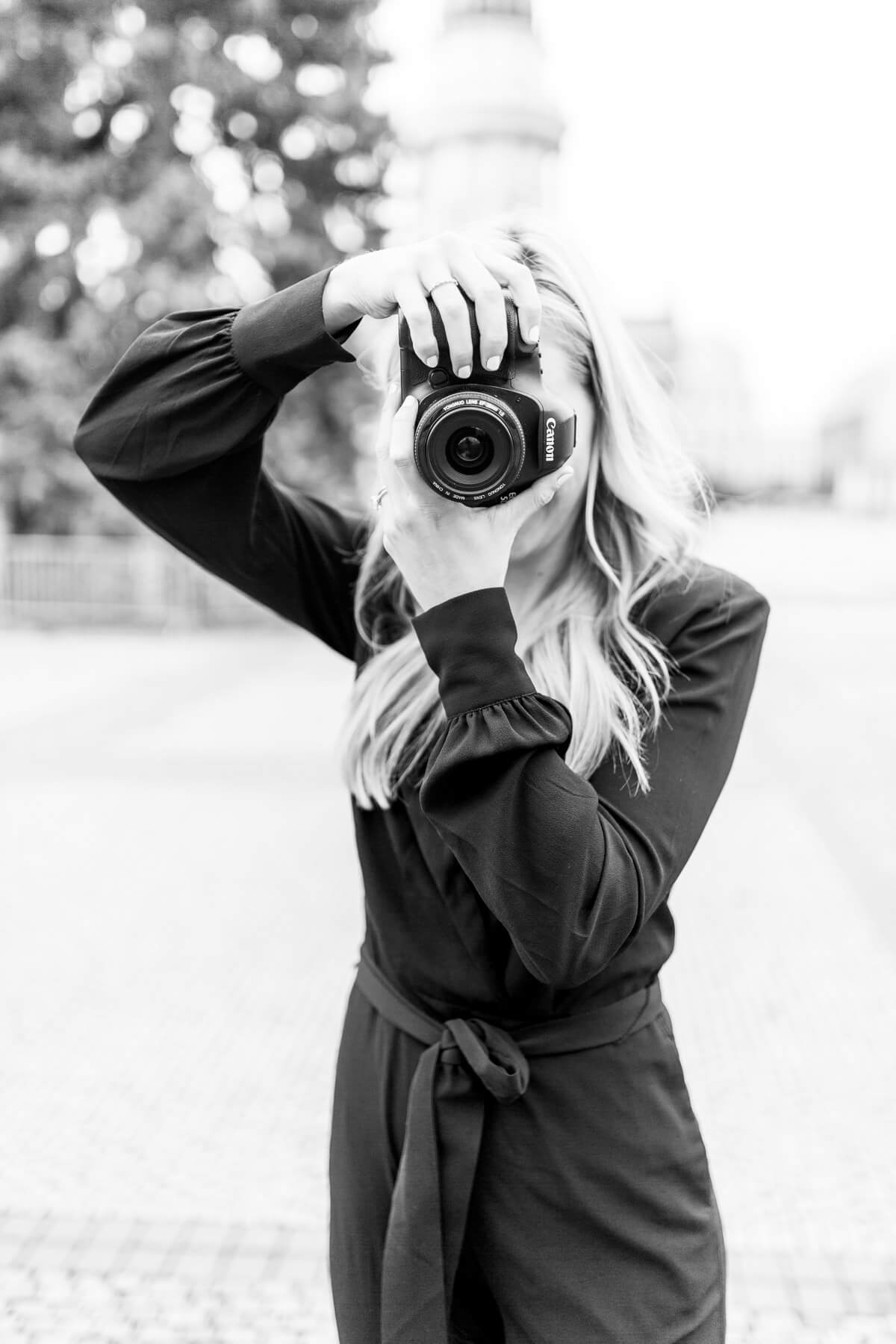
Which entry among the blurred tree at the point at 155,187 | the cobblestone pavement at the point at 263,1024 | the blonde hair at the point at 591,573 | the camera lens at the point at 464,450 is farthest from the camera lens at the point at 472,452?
the blurred tree at the point at 155,187

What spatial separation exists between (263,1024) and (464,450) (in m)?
3.39

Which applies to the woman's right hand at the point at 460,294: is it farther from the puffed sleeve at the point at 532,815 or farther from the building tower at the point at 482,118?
the building tower at the point at 482,118

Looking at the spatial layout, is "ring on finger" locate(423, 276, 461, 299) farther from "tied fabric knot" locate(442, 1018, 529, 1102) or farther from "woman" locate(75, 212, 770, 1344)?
"tied fabric knot" locate(442, 1018, 529, 1102)

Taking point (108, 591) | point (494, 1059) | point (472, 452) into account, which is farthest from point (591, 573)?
point (108, 591)

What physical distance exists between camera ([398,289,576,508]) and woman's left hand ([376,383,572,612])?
11 millimetres

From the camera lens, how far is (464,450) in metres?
1.23

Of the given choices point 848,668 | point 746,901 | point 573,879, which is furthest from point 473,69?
point 573,879

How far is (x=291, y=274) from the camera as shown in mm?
14969

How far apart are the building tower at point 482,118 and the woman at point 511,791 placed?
15.6 m

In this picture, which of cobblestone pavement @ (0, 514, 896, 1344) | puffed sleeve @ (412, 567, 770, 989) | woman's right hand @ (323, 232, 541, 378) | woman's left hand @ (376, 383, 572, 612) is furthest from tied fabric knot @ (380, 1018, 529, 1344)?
cobblestone pavement @ (0, 514, 896, 1344)

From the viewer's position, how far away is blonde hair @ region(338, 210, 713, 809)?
1.40 meters

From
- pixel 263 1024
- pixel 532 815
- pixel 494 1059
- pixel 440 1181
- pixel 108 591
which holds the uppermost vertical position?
pixel 532 815

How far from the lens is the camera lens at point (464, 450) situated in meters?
1.23

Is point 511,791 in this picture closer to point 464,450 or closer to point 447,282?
point 464,450
